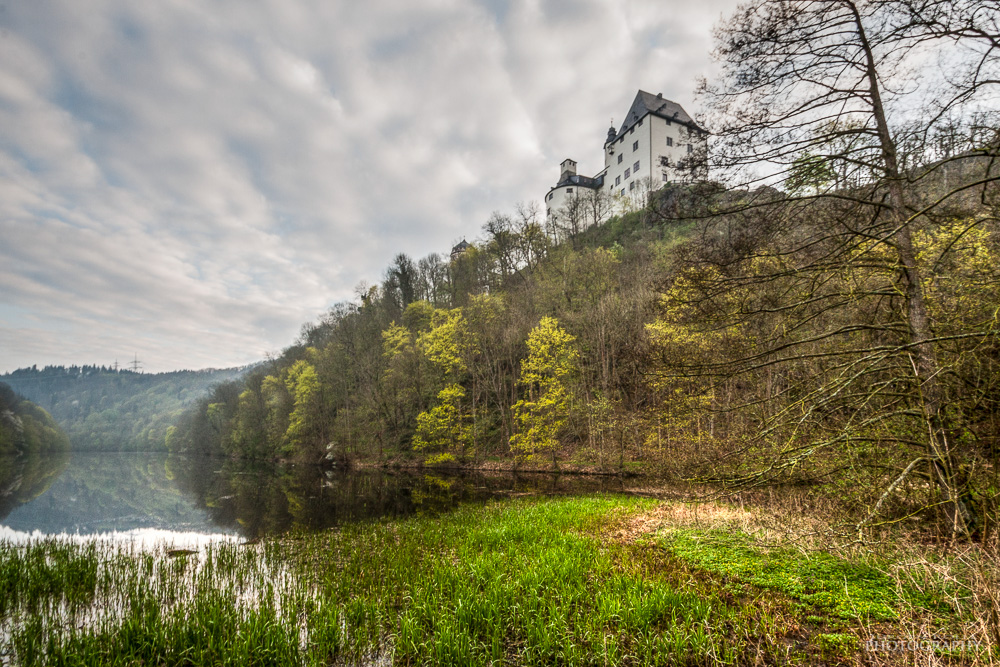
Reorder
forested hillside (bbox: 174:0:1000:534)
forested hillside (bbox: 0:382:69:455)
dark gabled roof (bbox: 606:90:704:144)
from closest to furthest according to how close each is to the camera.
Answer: forested hillside (bbox: 174:0:1000:534), dark gabled roof (bbox: 606:90:704:144), forested hillside (bbox: 0:382:69:455)

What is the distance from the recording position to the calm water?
51.8 ft

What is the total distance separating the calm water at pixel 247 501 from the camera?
15797mm

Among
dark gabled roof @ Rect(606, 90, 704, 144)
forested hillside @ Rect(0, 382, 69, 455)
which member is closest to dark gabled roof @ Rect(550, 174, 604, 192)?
dark gabled roof @ Rect(606, 90, 704, 144)

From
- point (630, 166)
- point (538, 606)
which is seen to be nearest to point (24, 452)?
point (538, 606)

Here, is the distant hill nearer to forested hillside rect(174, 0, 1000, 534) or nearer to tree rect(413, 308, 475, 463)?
tree rect(413, 308, 475, 463)

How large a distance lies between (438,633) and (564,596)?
1.65m

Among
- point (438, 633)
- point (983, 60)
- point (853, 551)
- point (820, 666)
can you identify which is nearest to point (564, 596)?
point (438, 633)

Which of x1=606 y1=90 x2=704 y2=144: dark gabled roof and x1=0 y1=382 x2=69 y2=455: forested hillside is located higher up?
x1=606 y1=90 x2=704 y2=144: dark gabled roof

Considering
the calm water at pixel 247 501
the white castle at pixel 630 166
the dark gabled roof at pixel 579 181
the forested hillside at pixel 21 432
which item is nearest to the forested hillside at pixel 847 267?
the calm water at pixel 247 501

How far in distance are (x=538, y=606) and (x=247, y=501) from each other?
72.8 feet

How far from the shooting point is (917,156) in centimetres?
552

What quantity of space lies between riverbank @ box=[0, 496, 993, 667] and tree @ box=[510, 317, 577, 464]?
17053 millimetres

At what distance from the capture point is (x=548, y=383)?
26156 millimetres

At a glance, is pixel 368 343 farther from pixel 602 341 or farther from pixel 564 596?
pixel 564 596
